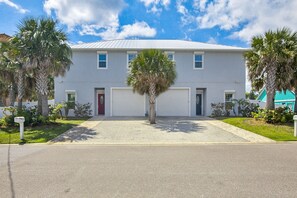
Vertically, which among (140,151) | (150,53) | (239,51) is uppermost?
(239,51)

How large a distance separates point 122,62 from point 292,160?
14.5m

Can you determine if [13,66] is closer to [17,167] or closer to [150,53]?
[150,53]

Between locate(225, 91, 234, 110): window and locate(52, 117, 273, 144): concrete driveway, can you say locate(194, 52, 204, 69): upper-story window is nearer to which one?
locate(225, 91, 234, 110): window

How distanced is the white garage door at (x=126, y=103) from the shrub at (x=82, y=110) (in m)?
2.23

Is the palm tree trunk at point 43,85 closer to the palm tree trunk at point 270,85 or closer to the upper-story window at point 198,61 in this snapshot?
the upper-story window at point 198,61

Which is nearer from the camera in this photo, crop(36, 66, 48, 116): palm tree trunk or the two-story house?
crop(36, 66, 48, 116): palm tree trunk

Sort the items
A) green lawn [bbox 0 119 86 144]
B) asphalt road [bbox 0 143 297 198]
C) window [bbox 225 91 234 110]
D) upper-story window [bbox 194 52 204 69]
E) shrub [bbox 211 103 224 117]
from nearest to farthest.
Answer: asphalt road [bbox 0 143 297 198]
green lawn [bbox 0 119 86 144]
shrub [bbox 211 103 224 117]
window [bbox 225 91 234 110]
upper-story window [bbox 194 52 204 69]

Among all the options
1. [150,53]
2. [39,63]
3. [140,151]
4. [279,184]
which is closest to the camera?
[279,184]

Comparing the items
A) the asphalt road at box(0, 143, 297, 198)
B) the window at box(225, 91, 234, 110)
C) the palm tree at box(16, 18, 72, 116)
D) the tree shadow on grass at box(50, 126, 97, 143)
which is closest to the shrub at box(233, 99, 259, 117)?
the window at box(225, 91, 234, 110)

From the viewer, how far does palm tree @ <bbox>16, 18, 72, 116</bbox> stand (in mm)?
11438

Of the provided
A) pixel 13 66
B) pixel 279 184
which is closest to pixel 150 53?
pixel 13 66

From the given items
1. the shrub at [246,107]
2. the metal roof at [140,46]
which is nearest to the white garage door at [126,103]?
the metal roof at [140,46]

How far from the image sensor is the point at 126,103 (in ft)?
58.3

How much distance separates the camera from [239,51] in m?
17.7
